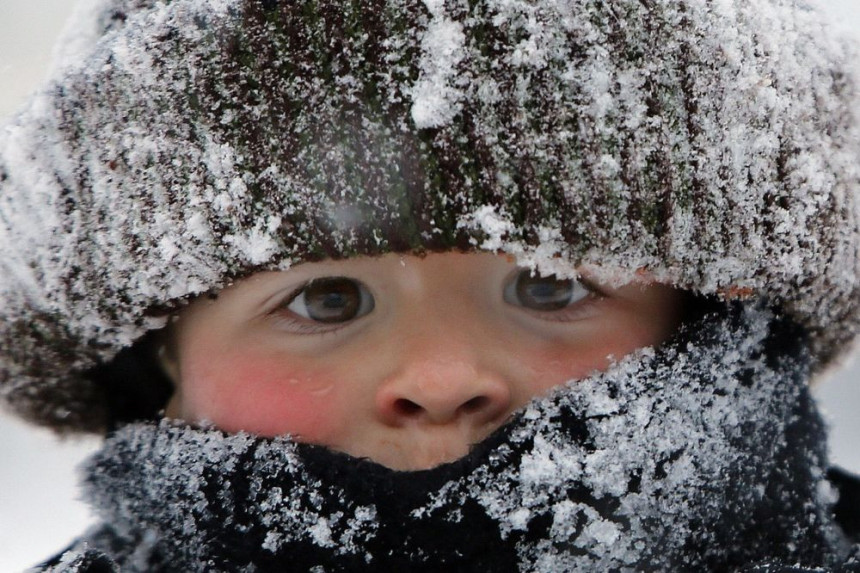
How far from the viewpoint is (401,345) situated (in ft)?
3.67

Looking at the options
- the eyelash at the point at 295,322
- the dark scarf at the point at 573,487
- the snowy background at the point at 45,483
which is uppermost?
the snowy background at the point at 45,483

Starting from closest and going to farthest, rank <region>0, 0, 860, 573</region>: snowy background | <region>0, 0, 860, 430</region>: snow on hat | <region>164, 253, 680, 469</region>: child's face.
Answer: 1. <region>0, 0, 860, 430</region>: snow on hat
2. <region>164, 253, 680, 469</region>: child's face
3. <region>0, 0, 860, 573</region>: snowy background

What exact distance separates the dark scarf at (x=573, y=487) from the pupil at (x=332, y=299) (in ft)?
0.53

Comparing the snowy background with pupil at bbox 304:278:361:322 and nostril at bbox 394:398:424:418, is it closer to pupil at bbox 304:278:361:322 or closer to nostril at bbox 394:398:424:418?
pupil at bbox 304:278:361:322

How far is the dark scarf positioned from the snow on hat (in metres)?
0.12

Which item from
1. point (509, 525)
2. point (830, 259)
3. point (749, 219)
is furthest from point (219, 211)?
point (830, 259)

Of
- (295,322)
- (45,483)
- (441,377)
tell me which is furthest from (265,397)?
(45,483)

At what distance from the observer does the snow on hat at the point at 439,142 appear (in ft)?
3.23

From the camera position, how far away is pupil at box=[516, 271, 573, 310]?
117cm

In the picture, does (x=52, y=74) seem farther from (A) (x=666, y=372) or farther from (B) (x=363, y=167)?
(A) (x=666, y=372)

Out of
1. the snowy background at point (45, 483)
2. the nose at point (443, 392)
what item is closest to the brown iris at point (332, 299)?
the nose at point (443, 392)

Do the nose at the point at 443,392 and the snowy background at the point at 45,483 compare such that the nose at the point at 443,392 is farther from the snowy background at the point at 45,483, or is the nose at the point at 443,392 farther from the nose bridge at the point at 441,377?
the snowy background at the point at 45,483

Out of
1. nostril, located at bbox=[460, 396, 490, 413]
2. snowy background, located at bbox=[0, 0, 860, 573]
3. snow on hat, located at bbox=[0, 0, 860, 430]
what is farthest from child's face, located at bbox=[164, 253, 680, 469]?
snowy background, located at bbox=[0, 0, 860, 573]

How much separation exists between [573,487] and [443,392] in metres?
0.17
